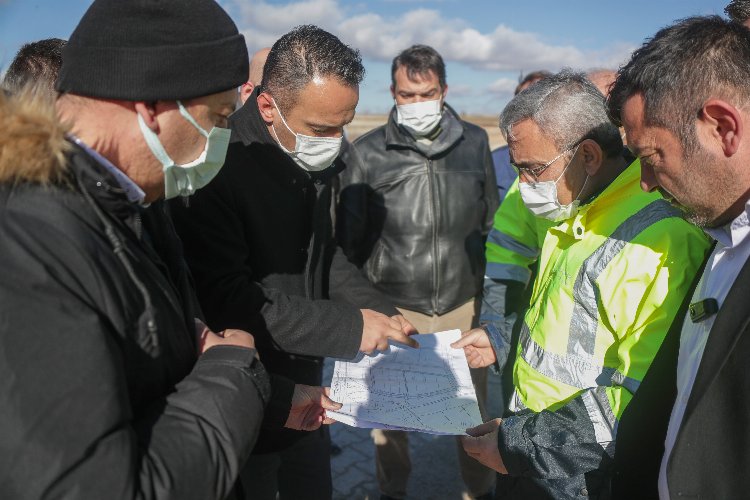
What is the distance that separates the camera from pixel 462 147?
4.13 meters

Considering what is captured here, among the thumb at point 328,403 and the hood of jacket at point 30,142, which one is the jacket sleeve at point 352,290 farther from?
the hood of jacket at point 30,142

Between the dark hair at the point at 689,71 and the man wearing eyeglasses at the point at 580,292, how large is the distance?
0.42 metres

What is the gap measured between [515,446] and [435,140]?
2.64 meters

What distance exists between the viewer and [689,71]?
140 centimetres

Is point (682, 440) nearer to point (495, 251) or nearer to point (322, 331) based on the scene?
point (322, 331)

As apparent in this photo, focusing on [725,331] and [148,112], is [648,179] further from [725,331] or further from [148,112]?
[148,112]

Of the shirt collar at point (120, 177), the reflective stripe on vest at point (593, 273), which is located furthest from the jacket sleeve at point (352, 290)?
the shirt collar at point (120, 177)

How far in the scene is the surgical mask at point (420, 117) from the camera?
4078 millimetres

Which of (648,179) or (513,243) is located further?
(513,243)

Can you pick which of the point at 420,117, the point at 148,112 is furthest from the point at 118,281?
the point at 420,117

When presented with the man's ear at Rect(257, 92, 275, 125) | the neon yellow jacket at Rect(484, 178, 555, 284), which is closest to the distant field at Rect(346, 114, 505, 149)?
the neon yellow jacket at Rect(484, 178, 555, 284)

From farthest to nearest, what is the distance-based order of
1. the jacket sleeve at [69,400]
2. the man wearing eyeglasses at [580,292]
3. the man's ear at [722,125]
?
the man wearing eyeglasses at [580,292] < the man's ear at [722,125] < the jacket sleeve at [69,400]

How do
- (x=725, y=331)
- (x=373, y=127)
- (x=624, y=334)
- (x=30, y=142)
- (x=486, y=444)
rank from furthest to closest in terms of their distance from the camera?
1. (x=373, y=127)
2. (x=486, y=444)
3. (x=624, y=334)
4. (x=725, y=331)
5. (x=30, y=142)

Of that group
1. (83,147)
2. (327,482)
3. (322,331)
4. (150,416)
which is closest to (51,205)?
(83,147)
